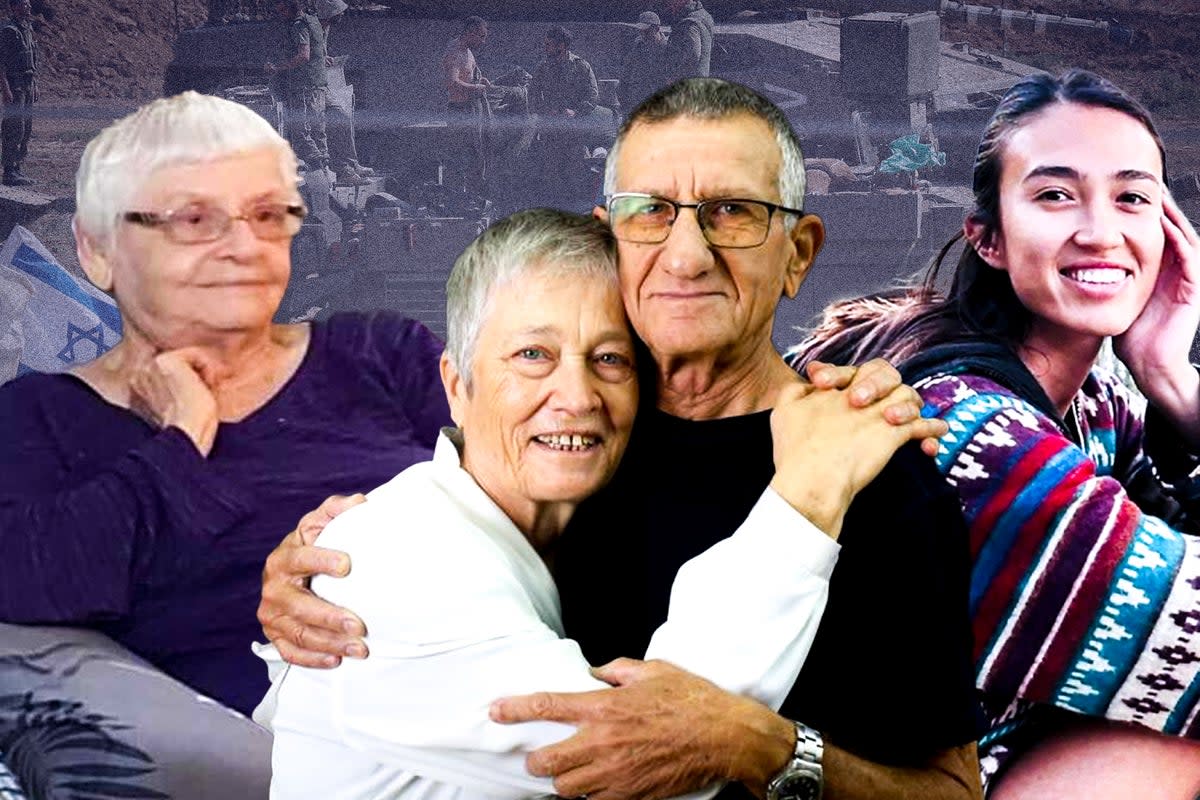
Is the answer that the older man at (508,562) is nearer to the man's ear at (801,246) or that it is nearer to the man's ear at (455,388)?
the man's ear at (455,388)

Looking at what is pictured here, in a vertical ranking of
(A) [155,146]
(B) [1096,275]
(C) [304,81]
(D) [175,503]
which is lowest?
(D) [175,503]

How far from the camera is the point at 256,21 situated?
3.18 m

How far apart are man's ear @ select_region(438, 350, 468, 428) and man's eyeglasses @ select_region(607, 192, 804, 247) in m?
0.34

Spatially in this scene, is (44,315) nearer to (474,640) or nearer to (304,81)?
(304,81)

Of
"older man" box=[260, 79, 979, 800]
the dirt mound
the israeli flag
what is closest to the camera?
"older man" box=[260, 79, 979, 800]

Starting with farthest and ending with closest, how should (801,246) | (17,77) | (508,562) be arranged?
1. (17,77)
2. (801,246)
3. (508,562)

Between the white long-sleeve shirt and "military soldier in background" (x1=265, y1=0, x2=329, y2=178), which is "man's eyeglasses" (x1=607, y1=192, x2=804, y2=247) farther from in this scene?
"military soldier in background" (x1=265, y1=0, x2=329, y2=178)

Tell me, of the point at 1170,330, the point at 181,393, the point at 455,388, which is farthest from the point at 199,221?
the point at 1170,330

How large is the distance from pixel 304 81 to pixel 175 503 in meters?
0.90

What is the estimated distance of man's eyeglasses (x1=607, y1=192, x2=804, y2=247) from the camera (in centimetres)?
221

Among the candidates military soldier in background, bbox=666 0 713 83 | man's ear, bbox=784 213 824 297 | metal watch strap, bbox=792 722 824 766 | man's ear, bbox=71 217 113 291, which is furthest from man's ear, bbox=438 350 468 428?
military soldier in background, bbox=666 0 713 83

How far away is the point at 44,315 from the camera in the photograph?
3.06m

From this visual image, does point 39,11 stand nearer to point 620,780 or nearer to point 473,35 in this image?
point 473,35

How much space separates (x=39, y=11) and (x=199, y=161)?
23.1 inches
